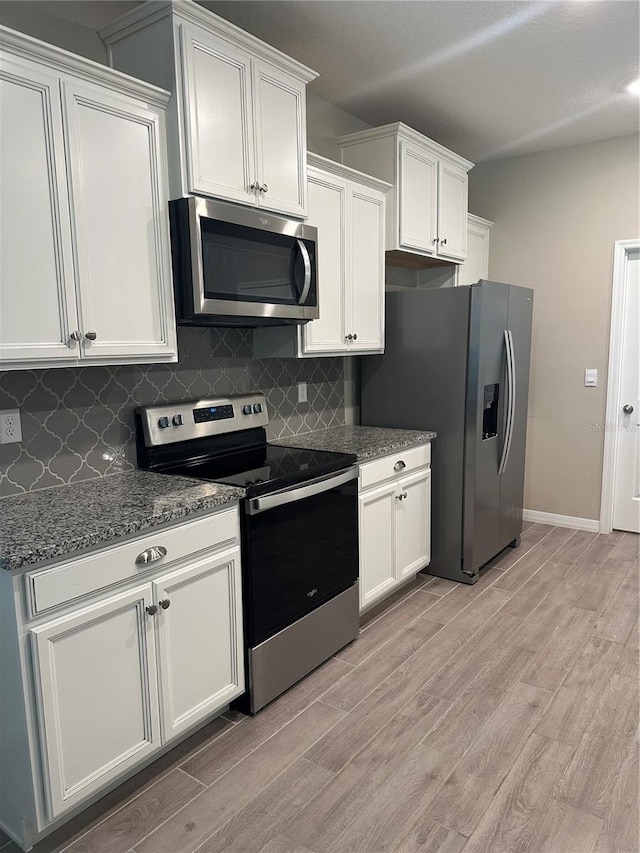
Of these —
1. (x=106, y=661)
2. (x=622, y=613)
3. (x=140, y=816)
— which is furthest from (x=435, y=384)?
(x=140, y=816)

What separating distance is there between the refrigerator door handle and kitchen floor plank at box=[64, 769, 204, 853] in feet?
7.99

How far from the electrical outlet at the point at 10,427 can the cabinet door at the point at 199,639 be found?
705 mm

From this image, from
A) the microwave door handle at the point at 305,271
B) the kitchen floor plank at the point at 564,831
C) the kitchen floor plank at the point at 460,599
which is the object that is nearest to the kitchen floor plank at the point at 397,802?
the kitchen floor plank at the point at 564,831

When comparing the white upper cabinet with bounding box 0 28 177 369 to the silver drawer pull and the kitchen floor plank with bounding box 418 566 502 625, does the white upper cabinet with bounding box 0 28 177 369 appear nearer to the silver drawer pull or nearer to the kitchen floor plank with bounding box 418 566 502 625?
the silver drawer pull

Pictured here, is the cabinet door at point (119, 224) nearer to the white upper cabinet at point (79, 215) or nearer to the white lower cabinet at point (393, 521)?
the white upper cabinet at point (79, 215)

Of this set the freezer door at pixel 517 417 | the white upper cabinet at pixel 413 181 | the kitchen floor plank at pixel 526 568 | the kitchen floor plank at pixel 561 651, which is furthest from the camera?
the freezer door at pixel 517 417

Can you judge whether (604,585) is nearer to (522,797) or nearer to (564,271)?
(522,797)

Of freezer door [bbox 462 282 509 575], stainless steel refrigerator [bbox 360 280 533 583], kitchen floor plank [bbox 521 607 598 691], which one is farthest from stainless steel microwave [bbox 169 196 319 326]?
kitchen floor plank [bbox 521 607 598 691]

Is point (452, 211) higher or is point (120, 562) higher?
point (452, 211)

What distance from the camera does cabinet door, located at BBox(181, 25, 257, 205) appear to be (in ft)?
6.95

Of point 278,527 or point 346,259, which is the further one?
point 346,259

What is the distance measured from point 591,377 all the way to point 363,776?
327cm

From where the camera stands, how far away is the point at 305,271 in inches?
102

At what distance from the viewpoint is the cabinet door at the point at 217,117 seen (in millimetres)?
2119
